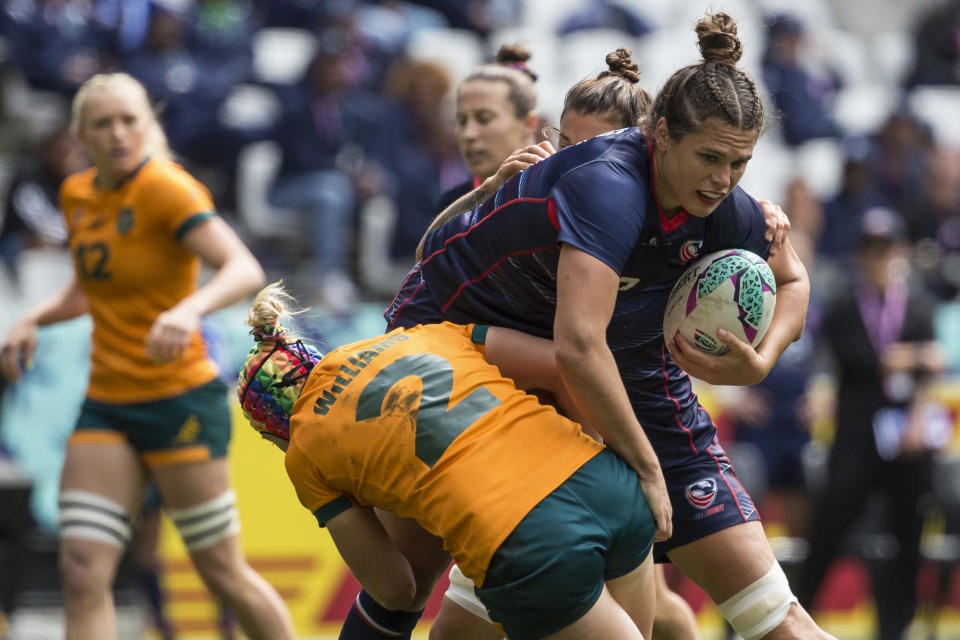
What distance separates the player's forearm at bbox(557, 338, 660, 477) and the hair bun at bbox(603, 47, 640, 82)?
1.27 meters

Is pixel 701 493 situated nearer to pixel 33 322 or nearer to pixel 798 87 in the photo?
pixel 33 322

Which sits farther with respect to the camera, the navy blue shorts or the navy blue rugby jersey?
the navy blue shorts

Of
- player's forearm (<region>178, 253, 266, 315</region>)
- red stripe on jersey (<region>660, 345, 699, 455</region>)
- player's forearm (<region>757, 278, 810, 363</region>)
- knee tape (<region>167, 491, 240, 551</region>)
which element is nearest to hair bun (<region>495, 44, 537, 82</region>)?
player's forearm (<region>178, 253, 266, 315</region>)

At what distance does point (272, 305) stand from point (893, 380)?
4.97 meters

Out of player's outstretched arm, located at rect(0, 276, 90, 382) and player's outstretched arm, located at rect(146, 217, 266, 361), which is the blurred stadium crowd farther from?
player's outstretched arm, located at rect(146, 217, 266, 361)

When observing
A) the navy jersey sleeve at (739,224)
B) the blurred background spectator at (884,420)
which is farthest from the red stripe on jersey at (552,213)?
the blurred background spectator at (884,420)

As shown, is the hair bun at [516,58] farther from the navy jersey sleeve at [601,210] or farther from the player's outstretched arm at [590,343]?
the player's outstretched arm at [590,343]

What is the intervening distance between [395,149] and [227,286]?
501cm

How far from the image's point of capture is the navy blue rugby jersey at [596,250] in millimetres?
2969

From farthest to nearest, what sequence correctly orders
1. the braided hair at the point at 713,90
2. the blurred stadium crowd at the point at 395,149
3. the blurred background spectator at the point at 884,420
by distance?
1. the blurred stadium crowd at the point at 395,149
2. the blurred background spectator at the point at 884,420
3. the braided hair at the point at 713,90

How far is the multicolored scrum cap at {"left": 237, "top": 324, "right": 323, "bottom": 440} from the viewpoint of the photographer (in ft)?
11.3

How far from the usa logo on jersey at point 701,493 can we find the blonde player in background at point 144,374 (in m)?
1.78

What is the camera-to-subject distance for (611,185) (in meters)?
2.97

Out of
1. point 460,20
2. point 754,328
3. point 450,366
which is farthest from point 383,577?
point 460,20
